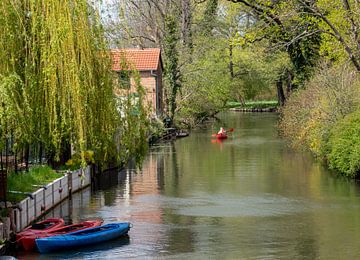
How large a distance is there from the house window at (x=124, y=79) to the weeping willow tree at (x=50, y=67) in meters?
3.21

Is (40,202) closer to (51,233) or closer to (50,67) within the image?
(51,233)

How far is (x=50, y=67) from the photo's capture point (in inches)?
642

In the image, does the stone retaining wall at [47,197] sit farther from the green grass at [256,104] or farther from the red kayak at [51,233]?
the green grass at [256,104]

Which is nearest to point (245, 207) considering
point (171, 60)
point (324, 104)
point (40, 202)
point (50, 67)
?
point (40, 202)

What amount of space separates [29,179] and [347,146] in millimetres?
12196

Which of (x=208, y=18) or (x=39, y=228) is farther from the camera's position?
(x=208, y=18)

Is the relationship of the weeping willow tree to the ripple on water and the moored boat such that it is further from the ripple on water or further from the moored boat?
the ripple on water

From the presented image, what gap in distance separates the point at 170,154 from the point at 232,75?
35260mm

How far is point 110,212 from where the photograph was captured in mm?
21312

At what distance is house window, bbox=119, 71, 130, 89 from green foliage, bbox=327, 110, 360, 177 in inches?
358

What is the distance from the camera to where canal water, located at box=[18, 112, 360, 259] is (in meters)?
16.6

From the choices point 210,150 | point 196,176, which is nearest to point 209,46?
point 210,150

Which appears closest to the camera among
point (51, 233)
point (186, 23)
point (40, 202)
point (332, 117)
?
point (51, 233)

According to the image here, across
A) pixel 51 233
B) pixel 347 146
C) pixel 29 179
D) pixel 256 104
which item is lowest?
pixel 51 233
